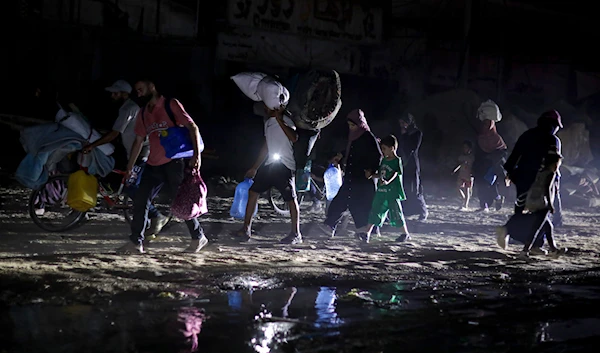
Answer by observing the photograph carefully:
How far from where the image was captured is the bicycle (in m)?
9.41

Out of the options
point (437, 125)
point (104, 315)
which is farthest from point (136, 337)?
point (437, 125)

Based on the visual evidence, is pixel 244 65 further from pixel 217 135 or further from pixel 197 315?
pixel 197 315

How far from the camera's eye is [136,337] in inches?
194

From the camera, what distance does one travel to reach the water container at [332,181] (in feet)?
36.3

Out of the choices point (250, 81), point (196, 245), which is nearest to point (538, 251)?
point (250, 81)

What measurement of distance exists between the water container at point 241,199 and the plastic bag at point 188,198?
1.89 m

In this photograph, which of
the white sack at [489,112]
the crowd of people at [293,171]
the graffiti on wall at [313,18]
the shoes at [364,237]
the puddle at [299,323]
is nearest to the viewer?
the puddle at [299,323]

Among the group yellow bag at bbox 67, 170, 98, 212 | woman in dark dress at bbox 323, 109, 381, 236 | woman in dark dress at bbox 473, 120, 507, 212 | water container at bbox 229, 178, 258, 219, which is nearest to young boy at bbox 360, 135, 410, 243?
woman in dark dress at bbox 323, 109, 381, 236

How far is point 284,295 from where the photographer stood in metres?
6.55

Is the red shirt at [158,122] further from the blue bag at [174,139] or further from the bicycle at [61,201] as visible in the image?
the bicycle at [61,201]

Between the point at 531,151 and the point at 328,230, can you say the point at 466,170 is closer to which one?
the point at 328,230

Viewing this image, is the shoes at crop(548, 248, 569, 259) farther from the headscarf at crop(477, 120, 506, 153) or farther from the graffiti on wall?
the graffiti on wall

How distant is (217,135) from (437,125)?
245 inches

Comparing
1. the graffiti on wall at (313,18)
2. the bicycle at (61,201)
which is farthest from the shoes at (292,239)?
the graffiti on wall at (313,18)
